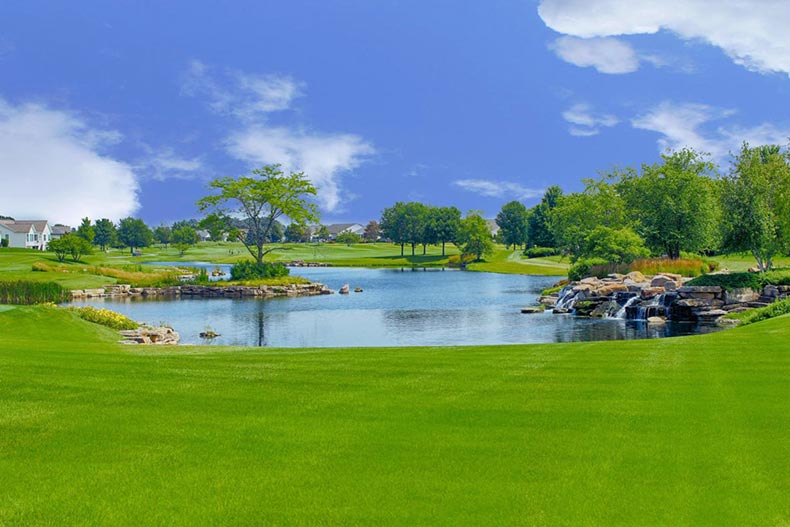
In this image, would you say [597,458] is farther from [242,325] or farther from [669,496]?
[242,325]

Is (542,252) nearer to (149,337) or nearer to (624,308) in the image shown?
(624,308)

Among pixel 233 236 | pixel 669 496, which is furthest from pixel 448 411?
pixel 233 236

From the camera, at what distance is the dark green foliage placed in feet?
141

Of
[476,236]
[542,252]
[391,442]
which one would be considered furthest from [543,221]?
[391,442]

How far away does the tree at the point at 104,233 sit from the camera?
173375mm

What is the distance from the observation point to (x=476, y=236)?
412 ft

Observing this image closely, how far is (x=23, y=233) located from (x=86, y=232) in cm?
1289

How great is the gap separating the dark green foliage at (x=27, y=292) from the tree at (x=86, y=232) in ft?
242

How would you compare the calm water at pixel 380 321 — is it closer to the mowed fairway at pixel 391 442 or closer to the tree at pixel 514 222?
the mowed fairway at pixel 391 442

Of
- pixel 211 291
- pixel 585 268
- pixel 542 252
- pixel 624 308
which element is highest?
pixel 542 252

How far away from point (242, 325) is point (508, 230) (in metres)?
128

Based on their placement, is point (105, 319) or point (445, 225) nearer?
point (105, 319)

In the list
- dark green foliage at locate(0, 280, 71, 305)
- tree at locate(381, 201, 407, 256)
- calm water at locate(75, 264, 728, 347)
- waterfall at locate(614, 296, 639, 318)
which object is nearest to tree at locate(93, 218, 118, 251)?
tree at locate(381, 201, 407, 256)

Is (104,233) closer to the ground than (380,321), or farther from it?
farther from it
